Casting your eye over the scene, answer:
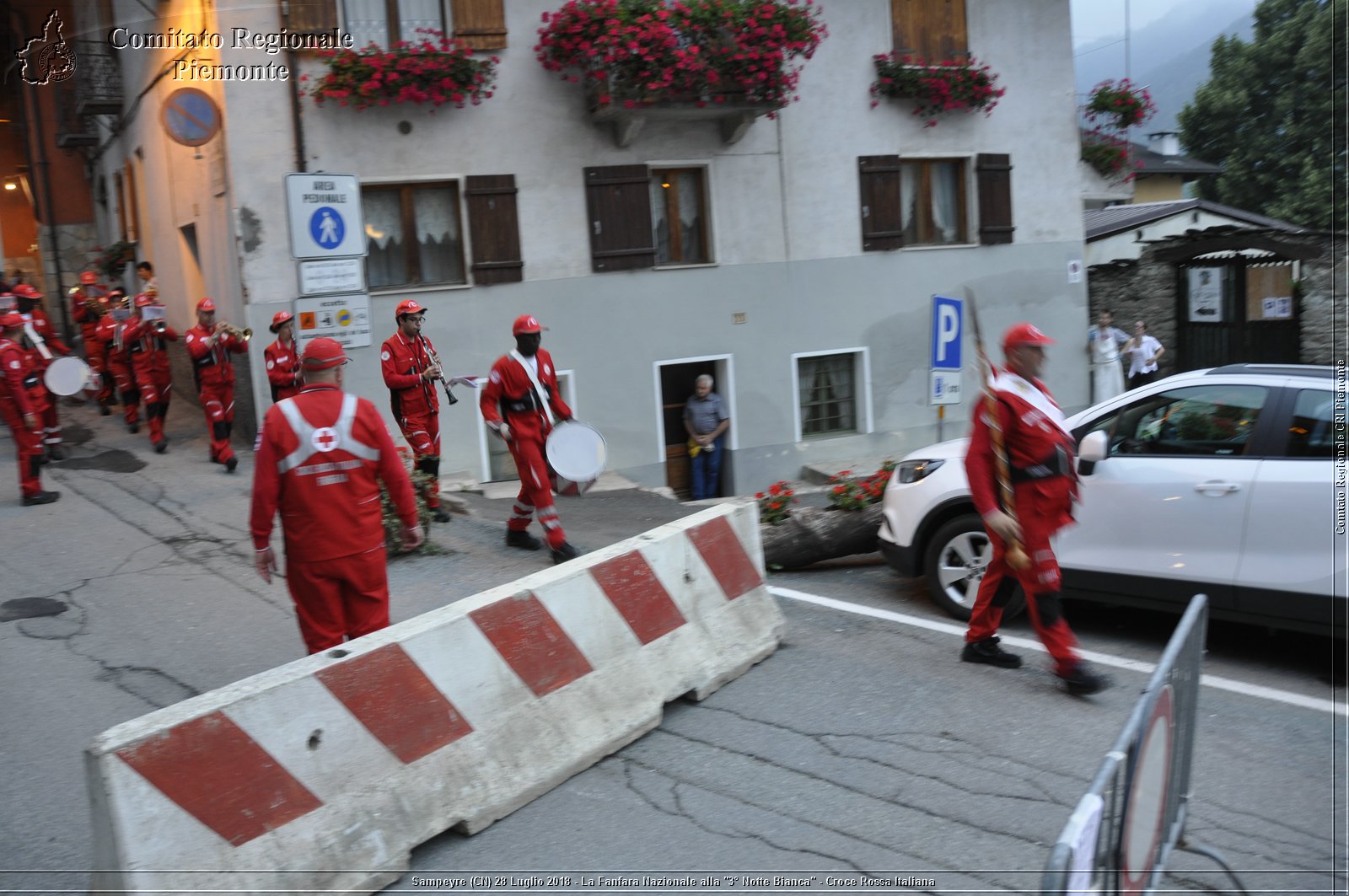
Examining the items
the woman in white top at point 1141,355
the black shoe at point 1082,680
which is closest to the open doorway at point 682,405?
the woman in white top at point 1141,355

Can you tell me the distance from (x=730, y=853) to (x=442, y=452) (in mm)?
10245

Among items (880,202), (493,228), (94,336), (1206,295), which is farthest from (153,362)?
(1206,295)

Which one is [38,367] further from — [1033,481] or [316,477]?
[1033,481]

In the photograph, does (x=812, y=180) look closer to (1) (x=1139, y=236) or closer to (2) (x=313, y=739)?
(1) (x=1139, y=236)

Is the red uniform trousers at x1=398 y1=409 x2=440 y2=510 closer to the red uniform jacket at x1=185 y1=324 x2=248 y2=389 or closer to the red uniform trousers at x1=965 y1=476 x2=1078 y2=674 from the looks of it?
the red uniform jacket at x1=185 y1=324 x2=248 y2=389

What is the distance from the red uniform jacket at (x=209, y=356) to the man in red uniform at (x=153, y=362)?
146 cm

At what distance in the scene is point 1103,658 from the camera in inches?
265

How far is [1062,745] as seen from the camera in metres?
5.30

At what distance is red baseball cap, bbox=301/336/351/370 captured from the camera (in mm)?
5184

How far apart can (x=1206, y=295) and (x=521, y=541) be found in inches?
592

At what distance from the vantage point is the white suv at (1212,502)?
614cm

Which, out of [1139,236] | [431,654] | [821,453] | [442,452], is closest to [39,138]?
[442,452]

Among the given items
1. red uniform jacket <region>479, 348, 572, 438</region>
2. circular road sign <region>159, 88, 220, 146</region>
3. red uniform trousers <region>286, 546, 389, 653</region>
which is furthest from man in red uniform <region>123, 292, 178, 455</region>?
red uniform trousers <region>286, 546, 389, 653</region>

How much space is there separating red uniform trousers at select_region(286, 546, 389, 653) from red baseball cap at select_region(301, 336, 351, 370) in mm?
873
